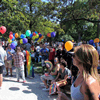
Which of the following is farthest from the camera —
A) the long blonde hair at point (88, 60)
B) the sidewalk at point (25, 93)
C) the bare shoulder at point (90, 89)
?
the sidewalk at point (25, 93)

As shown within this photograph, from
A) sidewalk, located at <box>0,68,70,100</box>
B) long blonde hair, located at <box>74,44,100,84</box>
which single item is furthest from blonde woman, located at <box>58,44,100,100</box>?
sidewalk, located at <box>0,68,70,100</box>

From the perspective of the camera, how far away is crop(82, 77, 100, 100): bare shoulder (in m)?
1.06

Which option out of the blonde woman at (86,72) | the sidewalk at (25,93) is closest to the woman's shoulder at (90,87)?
the blonde woman at (86,72)

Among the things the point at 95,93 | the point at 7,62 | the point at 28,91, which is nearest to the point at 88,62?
the point at 95,93

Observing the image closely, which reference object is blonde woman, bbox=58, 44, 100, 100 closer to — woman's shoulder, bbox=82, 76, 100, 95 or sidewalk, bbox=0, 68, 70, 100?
woman's shoulder, bbox=82, 76, 100, 95

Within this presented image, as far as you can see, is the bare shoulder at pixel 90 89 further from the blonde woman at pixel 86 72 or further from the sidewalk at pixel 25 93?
the sidewalk at pixel 25 93

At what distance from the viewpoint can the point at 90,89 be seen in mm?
1064

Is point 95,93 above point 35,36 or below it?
below

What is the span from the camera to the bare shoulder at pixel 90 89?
1.06 m

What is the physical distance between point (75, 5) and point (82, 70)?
8.58 m

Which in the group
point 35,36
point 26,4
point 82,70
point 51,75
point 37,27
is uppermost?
point 26,4

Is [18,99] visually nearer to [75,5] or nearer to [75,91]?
[75,91]

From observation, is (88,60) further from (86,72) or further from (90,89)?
(90,89)

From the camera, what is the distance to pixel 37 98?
3949 mm
